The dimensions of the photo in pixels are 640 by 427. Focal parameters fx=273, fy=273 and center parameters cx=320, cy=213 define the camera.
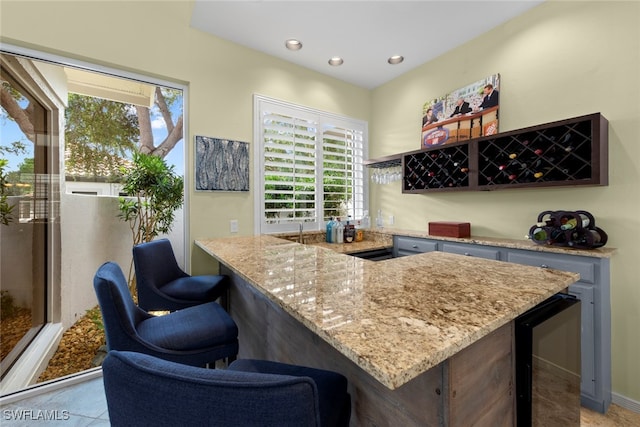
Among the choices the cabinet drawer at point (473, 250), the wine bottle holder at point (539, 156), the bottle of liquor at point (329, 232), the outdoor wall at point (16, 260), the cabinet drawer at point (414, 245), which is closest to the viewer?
the outdoor wall at point (16, 260)

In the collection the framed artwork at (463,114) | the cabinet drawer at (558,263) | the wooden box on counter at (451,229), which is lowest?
the cabinet drawer at (558,263)

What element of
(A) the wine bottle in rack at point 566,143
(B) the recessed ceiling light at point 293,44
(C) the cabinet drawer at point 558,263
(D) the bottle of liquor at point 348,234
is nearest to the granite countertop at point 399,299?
(C) the cabinet drawer at point 558,263

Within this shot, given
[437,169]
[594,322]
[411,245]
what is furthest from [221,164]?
[594,322]

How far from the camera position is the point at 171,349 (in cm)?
124

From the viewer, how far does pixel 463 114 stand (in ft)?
9.36

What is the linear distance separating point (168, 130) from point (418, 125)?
275cm

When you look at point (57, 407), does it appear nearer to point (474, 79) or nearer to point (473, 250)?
point (473, 250)

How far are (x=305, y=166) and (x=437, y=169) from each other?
58.3 inches

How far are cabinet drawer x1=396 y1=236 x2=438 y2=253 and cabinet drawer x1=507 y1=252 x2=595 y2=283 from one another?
69 cm

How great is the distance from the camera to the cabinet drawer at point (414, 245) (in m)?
2.75

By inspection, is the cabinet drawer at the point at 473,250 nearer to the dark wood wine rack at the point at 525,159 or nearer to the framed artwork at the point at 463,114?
the dark wood wine rack at the point at 525,159

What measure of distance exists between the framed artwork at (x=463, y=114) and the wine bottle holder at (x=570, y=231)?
0.99 metres

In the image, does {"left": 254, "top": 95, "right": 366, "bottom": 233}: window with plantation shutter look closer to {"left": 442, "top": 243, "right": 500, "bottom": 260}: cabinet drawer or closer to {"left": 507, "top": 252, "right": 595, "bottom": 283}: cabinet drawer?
{"left": 442, "top": 243, "right": 500, "bottom": 260}: cabinet drawer

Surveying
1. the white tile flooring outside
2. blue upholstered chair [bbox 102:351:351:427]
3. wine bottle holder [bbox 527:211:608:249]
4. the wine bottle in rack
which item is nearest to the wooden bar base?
blue upholstered chair [bbox 102:351:351:427]
